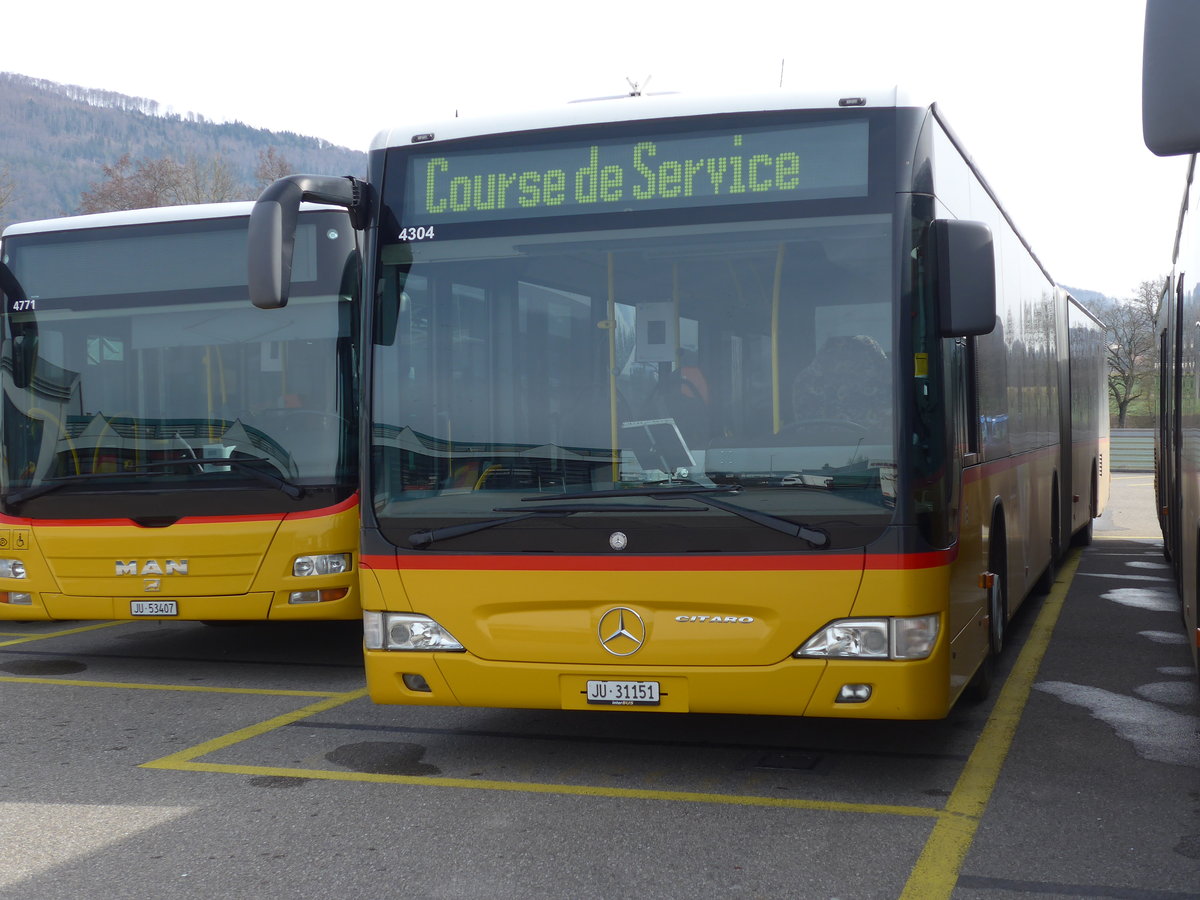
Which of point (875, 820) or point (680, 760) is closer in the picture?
point (875, 820)

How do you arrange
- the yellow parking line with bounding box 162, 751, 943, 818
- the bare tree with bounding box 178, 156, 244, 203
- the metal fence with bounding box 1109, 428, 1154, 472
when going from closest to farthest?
1. the yellow parking line with bounding box 162, 751, 943, 818
2. the metal fence with bounding box 1109, 428, 1154, 472
3. the bare tree with bounding box 178, 156, 244, 203

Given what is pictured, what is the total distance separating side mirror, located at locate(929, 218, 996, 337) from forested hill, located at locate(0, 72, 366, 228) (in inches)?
4869

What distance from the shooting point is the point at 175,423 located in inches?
344

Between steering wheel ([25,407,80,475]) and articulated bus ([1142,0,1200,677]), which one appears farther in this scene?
steering wheel ([25,407,80,475])

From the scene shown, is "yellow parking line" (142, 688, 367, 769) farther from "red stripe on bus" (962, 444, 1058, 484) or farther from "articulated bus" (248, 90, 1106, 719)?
"red stripe on bus" (962, 444, 1058, 484)

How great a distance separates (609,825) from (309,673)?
419 centimetres

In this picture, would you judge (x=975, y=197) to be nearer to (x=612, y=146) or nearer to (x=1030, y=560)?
(x=612, y=146)

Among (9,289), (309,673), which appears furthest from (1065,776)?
(9,289)

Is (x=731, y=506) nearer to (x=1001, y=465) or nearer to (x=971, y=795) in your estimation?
(x=971, y=795)

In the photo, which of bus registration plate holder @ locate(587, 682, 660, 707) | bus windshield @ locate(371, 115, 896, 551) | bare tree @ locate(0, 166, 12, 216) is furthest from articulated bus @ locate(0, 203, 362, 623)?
bare tree @ locate(0, 166, 12, 216)

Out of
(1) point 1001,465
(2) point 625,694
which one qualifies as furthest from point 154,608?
(1) point 1001,465

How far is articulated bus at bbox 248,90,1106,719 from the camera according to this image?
5.38m

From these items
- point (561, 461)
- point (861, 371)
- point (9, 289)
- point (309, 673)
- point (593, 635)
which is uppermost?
point (9, 289)

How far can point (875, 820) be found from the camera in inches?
208
